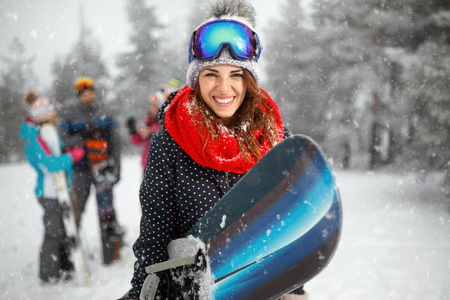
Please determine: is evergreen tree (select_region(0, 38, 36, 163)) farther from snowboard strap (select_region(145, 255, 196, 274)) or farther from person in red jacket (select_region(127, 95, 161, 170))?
snowboard strap (select_region(145, 255, 196, 274))

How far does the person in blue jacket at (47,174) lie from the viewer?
3537 millimetres

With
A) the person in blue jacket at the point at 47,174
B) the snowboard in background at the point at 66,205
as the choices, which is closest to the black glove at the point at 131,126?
the person in blue jacket at the point at 47,174

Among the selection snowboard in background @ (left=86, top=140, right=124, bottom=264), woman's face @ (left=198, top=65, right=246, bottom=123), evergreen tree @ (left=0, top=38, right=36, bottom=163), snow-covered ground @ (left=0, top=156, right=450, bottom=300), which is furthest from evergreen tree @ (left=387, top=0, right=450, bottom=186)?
evergreen tree @ (left=0, top=38, right=36, bottom=163)

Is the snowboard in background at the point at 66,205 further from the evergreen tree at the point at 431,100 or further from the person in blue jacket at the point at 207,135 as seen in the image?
the evergreen tree at the point at 431,100

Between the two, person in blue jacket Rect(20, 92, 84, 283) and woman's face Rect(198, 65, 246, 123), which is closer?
woman's face Rect(198, 65, 246, 123)

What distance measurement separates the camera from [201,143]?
4.37ft

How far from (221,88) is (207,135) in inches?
8.7

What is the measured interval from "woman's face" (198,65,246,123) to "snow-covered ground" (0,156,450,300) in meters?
2.87

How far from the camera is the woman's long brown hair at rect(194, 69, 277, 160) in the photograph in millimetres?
1426

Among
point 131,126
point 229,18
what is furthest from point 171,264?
point 131,126

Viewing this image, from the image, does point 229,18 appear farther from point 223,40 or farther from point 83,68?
point 83,68

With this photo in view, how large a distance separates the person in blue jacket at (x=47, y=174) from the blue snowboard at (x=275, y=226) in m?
2.88

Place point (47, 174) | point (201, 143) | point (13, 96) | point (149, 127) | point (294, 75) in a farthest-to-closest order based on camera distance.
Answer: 1. point (13, 96)
2. point (294, 75)
3. point (149, 127)
4. point (47, 174)
5. point (201, 143)

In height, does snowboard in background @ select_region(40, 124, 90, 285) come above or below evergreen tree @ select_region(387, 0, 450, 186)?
below
